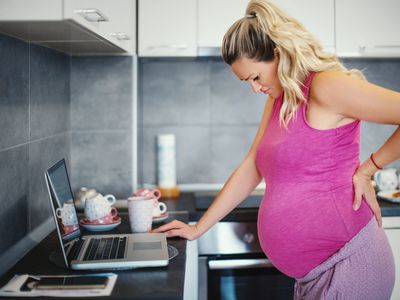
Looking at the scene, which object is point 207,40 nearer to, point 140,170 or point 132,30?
point 132,30

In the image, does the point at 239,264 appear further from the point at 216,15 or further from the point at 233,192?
the point at 216,15

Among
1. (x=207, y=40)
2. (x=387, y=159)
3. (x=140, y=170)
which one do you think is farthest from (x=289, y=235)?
(x=140, y=170)

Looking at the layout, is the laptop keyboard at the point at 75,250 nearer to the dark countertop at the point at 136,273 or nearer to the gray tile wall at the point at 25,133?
the dark countertop at the point at 136,273

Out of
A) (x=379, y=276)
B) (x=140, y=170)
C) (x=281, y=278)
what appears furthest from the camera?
(x=140, y=170)

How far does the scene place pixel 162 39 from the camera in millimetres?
2402

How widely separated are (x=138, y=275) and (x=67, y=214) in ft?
0.98

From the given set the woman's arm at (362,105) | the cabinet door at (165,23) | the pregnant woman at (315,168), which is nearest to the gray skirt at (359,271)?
the pregnant woman at (315,168)

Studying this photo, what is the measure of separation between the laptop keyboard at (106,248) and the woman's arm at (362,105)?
0.67 metres

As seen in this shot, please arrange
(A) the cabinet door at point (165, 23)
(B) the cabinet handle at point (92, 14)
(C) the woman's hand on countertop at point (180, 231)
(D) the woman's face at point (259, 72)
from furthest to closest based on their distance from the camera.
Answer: (A) the cabinet door at point (165, 23), (C) the woman's hand on countertop at point (180, 231), (D) the woman's face at point (259, 72), (B) the cabinet handle at point (92, 14)

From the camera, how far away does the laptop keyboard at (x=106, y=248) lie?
1.51 meters

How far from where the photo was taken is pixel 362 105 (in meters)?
1.38

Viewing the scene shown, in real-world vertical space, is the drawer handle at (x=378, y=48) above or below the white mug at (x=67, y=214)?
above

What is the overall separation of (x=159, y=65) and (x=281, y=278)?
121 centimetres

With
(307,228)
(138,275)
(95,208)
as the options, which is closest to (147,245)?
(138,275)
